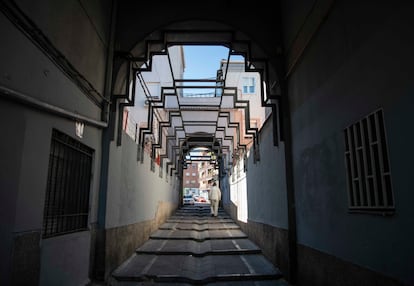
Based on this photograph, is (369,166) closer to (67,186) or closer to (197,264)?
(67,186)

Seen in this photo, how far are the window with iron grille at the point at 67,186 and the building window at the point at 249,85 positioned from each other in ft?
28.8

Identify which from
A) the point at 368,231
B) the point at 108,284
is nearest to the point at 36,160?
the point at 108,284

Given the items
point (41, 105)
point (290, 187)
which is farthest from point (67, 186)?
point (290, 187)

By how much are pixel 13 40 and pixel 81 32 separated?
1.85m

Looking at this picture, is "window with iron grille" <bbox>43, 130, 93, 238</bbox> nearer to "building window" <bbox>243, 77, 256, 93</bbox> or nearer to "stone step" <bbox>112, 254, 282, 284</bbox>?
"stone step" <bbox>112, 254, 282, 284</bbox>

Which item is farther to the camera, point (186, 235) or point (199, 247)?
point (186, 235)

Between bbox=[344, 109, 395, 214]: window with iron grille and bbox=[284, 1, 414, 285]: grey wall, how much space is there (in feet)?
0.30

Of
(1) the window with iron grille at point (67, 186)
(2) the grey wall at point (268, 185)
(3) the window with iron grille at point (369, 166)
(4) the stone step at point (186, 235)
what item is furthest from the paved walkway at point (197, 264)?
(3) the window with iron grille at point (369, 166)

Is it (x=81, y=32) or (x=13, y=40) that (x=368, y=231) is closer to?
(x=13, y=40)

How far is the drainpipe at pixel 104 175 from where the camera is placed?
496cm

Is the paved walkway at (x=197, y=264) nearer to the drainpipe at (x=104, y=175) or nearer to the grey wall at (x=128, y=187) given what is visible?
the drainpipe at (x=104, y=175)

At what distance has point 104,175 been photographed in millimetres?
5281

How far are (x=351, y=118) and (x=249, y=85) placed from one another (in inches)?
384

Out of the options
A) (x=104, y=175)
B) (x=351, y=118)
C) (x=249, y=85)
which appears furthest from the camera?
(x=249, y=85)
